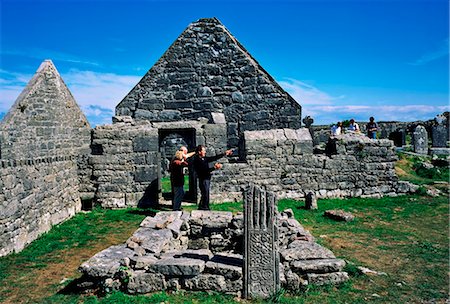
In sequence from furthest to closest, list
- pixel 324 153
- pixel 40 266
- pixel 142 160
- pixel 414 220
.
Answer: pixel 324 153
pixel 142 160
pixel 414 220
pixel 40 266

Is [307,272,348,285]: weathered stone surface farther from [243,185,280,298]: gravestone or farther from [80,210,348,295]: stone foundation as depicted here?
[243,185,280,298]: gravestone

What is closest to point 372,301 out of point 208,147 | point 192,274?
point 192,274

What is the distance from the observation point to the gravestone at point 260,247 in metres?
5.78

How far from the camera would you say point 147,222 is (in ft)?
27.7

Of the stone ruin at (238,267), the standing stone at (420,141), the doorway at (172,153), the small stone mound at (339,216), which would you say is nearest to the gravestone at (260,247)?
the stone ruin at (238,267)

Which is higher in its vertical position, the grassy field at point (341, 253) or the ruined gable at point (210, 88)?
the ruined gable at point (210, 88)

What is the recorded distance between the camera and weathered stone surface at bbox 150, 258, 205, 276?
5895 millimetres

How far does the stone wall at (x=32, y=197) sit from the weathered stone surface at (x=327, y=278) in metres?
6.06

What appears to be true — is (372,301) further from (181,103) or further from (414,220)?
(181,103)

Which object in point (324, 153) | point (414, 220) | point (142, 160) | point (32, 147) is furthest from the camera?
point (324, 153)

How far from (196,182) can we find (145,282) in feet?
22.6

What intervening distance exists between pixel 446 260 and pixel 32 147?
31.4 feet

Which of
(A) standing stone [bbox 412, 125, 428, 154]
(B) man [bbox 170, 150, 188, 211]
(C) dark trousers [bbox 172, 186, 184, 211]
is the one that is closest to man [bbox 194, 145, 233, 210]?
(B) man [bbox 170, 150, 188, 211]

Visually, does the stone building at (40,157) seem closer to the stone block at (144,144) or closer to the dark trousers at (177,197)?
the stone block at (144,144)
